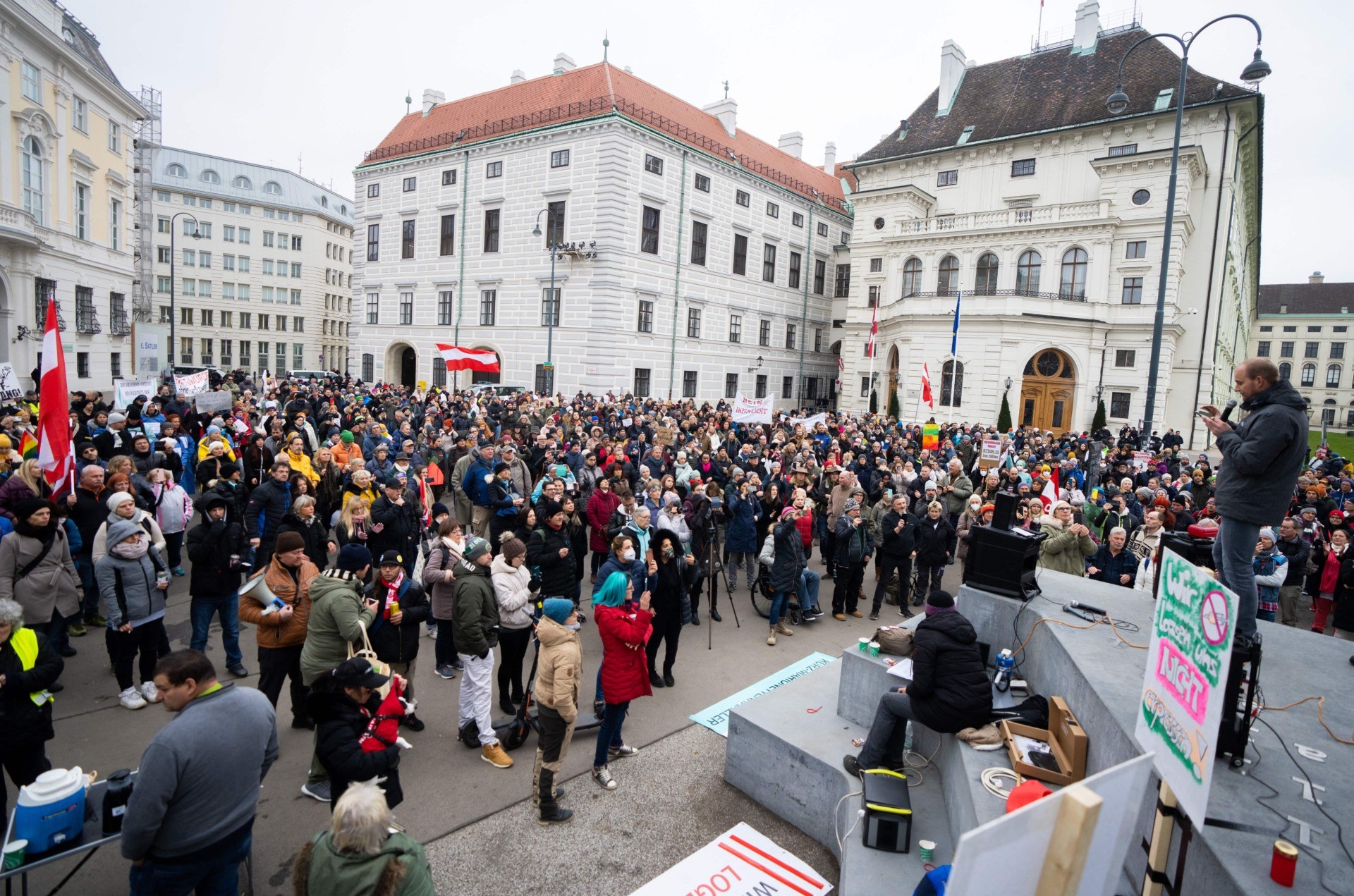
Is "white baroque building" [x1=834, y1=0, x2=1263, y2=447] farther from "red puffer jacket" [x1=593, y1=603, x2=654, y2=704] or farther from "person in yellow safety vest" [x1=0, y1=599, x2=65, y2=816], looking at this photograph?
"person in yellow safety vest" [x1=0, y1=599, x2=65, y2=816]

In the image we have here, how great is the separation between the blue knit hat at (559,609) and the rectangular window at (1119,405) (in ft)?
113

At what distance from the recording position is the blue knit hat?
5406 millimetres

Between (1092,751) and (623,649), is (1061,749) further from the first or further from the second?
(623,649)

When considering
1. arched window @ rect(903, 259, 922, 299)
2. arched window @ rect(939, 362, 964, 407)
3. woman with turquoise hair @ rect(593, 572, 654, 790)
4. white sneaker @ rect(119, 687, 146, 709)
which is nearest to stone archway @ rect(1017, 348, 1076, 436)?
arched window @ rect(939, 362, 964, 407)

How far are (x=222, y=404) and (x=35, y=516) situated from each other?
13357 mm

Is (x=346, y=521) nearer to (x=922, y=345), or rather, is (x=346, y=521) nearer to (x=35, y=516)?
(x=35, y=516)

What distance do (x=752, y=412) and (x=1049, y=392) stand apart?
2013 centimetres

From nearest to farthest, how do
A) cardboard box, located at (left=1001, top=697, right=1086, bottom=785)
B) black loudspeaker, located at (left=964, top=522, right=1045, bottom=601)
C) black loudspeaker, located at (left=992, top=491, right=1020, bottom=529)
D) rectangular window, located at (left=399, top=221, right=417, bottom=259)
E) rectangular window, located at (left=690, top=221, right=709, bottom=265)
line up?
cardboard box, located at (left=1001, top=697, right=1086, bottom=785) → black loudspeaker, located at (left=964, top=522, right=1045, bottom=601) → black loudspeaker, located at (left=992, top=491, right=1020, bottom=529) → rectangular window, located at (left=690, top=221, right=709, bottom=265) → rectangular window, located at (left=399, top=221, right=417, bottom=259)

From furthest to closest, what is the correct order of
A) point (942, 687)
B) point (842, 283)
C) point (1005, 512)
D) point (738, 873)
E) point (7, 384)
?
1. point (842, 283)
2. point (7, 384)
3. point (1005, 512)
4. point (942, 687)
5. point (738, 873)

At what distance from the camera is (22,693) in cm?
438

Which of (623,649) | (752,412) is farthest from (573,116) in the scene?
(623,649)

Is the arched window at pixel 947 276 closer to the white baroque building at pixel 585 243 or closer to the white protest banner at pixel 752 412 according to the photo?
the white baroque building at pixel 585 243

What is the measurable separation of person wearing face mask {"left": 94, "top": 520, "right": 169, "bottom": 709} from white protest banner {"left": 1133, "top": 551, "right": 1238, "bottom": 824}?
7.45 m

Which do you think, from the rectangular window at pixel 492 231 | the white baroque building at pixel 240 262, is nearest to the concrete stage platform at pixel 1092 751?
the rectangular window at pixel 492 231
